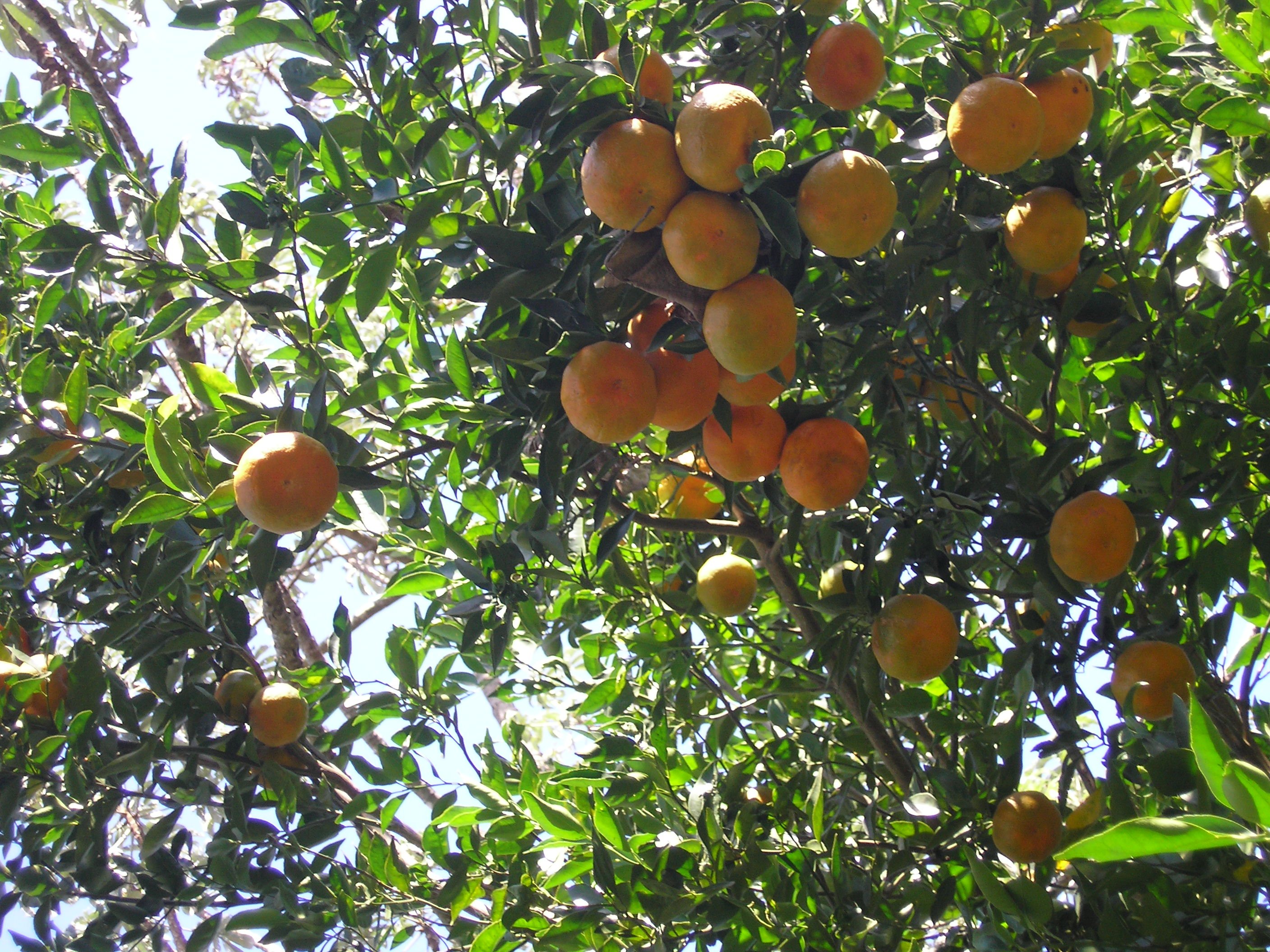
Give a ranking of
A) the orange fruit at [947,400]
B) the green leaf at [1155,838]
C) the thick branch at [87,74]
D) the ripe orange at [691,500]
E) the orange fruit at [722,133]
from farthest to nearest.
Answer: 1. the thick branch at [87,74]
2. the ripe orange at [691,500]
3. the orange fruit at [947,400]
4. the orange fruit at [722,133]
5. the green leaf at [1155,838]

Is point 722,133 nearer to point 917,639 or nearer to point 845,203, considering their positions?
point 845,203

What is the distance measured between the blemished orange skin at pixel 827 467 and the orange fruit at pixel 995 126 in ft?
1.72

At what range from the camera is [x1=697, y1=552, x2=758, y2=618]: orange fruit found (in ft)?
7.75

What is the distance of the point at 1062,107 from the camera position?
1771 mm

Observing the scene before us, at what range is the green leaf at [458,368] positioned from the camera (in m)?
1.86

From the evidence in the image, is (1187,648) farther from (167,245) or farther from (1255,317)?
(167,245)

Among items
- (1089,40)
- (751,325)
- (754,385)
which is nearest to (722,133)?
(751,325)

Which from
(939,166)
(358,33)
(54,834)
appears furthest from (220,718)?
(939,166)

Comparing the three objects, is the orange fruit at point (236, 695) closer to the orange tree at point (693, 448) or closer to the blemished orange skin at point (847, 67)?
the orange tree at point (693, 448)

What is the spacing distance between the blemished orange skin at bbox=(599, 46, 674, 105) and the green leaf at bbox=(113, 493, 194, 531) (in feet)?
3.31

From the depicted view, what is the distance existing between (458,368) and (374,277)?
0.27 m

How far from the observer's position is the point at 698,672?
8.54 feet

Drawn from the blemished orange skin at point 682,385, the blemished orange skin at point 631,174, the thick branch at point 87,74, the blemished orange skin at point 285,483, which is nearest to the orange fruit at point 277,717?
the blemished orange skin at point 285,483

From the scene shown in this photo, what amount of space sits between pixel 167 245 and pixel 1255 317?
206 cm
